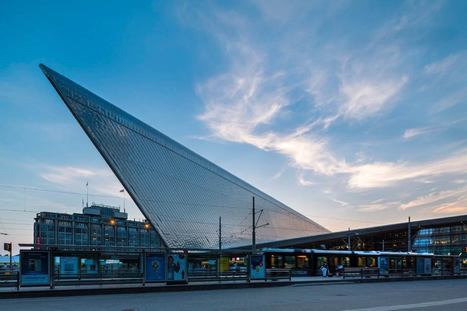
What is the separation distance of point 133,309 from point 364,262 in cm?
3446

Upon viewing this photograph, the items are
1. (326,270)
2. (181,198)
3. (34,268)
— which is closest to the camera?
(34,268)

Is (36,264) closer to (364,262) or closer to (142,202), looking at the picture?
(142,202)

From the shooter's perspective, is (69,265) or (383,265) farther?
(383,265)

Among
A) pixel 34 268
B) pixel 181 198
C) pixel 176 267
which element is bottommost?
pixel 176 267

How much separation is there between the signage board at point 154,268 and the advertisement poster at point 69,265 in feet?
14.8

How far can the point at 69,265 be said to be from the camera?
81.6 ft

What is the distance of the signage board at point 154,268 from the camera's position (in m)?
23.2

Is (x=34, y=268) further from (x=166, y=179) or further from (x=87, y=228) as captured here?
(x=87, y=228)

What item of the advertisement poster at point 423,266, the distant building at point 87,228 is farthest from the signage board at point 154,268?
the distant building at point 87,228

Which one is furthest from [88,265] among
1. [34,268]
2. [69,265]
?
[34,268]

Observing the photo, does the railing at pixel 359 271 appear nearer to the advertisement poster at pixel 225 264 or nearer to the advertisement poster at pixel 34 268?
the advertisement poster at pixel 225 264

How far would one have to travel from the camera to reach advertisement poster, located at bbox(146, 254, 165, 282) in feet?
76.3

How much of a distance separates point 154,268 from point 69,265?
17.9ft

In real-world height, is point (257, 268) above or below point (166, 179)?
below
